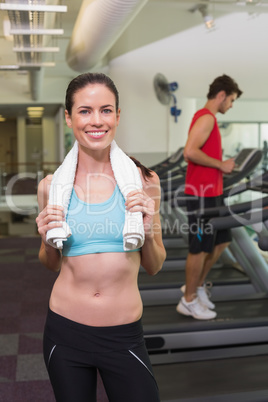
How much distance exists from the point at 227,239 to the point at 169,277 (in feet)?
3.29

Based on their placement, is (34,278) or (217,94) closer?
(217,94)

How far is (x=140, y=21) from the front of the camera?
6820 millimetres

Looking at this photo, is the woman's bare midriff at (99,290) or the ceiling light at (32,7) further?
the ceiling light at (32,7)

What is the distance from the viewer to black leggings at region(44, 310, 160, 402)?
3.96 feet

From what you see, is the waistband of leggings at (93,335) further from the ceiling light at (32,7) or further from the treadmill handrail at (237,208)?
the ceiling light at (32,7)

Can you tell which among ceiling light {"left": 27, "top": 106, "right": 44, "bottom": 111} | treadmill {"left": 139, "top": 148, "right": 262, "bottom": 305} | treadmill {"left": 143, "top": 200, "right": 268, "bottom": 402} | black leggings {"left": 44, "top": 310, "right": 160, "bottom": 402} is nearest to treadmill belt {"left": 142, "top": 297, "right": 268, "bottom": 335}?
treadmill {"left": 143, "top": 200, "right": 268, "bottom": 402}

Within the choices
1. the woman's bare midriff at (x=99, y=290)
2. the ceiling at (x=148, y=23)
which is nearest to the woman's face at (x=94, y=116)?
the woman's bare midriff at (x=99, y=290)

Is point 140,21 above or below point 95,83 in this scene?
above

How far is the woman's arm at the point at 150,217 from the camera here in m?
1.14

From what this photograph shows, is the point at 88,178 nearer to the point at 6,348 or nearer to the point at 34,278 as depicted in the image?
the point at 6,348

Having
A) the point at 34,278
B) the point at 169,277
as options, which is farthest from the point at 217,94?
the point at 34,278

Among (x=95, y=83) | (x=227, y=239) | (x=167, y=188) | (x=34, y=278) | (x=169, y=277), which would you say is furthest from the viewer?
(x=34, y=278)

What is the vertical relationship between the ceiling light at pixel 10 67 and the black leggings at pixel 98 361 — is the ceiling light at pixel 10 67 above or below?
above

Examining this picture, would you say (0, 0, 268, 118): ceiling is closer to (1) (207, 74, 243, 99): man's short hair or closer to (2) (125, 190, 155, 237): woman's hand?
(1) (207, 74, 243, 99): man's short hair
